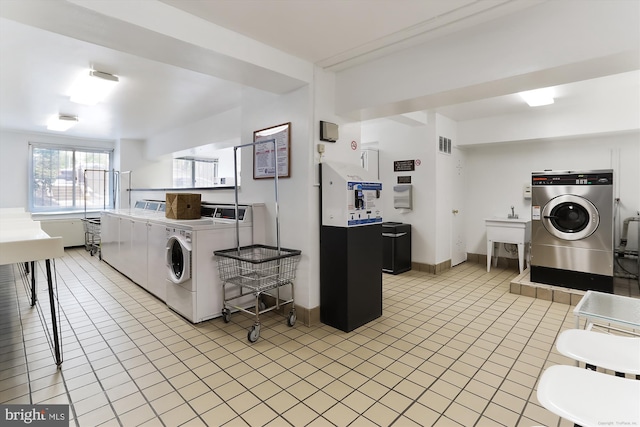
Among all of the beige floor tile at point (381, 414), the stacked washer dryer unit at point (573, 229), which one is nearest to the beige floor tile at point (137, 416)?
the beige floor tile at point (381, 414)

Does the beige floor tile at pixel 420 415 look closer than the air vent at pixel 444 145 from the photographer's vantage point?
Yes

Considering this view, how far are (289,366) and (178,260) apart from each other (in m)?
1.81

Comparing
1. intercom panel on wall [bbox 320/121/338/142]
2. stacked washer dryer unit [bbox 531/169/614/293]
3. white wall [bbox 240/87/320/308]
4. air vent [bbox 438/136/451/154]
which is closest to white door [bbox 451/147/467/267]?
air vent [bbox 438/136/451/154]

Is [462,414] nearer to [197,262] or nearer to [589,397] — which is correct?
[589,397]

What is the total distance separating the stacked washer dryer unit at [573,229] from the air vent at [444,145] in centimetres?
145

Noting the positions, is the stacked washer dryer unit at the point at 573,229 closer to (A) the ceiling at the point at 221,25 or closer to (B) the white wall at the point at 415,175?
(A) the ceiling at the point at 221,25

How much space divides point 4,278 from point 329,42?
6.09 metres

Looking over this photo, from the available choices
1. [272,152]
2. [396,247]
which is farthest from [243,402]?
[396,247]

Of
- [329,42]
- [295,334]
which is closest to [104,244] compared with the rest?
[295,334]

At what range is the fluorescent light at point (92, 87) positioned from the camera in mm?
3755

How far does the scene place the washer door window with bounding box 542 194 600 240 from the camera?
398 centimetres

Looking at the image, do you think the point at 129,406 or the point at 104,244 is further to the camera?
the point at 104,244

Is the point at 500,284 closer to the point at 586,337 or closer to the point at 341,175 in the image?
the point at 341,175

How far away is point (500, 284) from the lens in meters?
4.75
